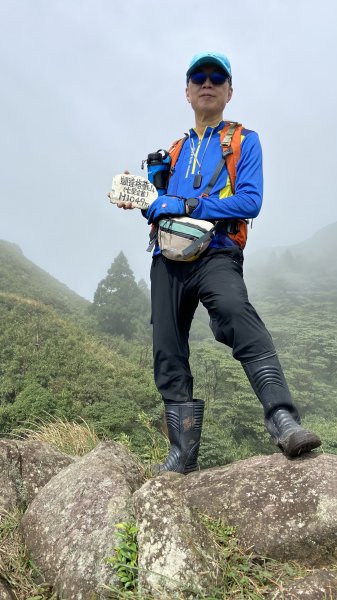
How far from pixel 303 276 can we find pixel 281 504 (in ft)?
284

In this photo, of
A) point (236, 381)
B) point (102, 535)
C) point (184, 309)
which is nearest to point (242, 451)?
point (236, 381)

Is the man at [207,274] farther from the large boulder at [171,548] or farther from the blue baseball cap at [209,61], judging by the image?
the large boulder at [171,548]

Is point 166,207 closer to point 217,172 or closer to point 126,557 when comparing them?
point 217,172

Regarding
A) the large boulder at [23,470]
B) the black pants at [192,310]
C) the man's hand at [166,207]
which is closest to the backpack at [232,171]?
the black pants at [192,310]

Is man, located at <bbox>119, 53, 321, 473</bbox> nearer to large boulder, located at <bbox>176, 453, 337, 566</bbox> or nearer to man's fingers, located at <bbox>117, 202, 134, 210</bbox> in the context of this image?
man's fingers, located at <bbox>117, 202, 134, 210</bbox>

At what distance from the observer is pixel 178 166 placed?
353cm

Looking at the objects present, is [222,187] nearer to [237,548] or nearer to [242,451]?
[237,548]

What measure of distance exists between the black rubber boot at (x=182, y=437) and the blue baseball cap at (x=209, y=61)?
2.74 metres

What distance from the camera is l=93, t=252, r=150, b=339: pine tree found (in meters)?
30.4

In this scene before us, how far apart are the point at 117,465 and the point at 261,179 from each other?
241cm

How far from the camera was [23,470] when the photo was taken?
2.97m

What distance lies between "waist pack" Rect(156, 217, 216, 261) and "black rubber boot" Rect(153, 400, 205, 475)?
121cm

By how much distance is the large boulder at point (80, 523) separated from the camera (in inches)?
81.3

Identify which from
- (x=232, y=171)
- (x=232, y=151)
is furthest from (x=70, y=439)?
(x=232, y=151)
